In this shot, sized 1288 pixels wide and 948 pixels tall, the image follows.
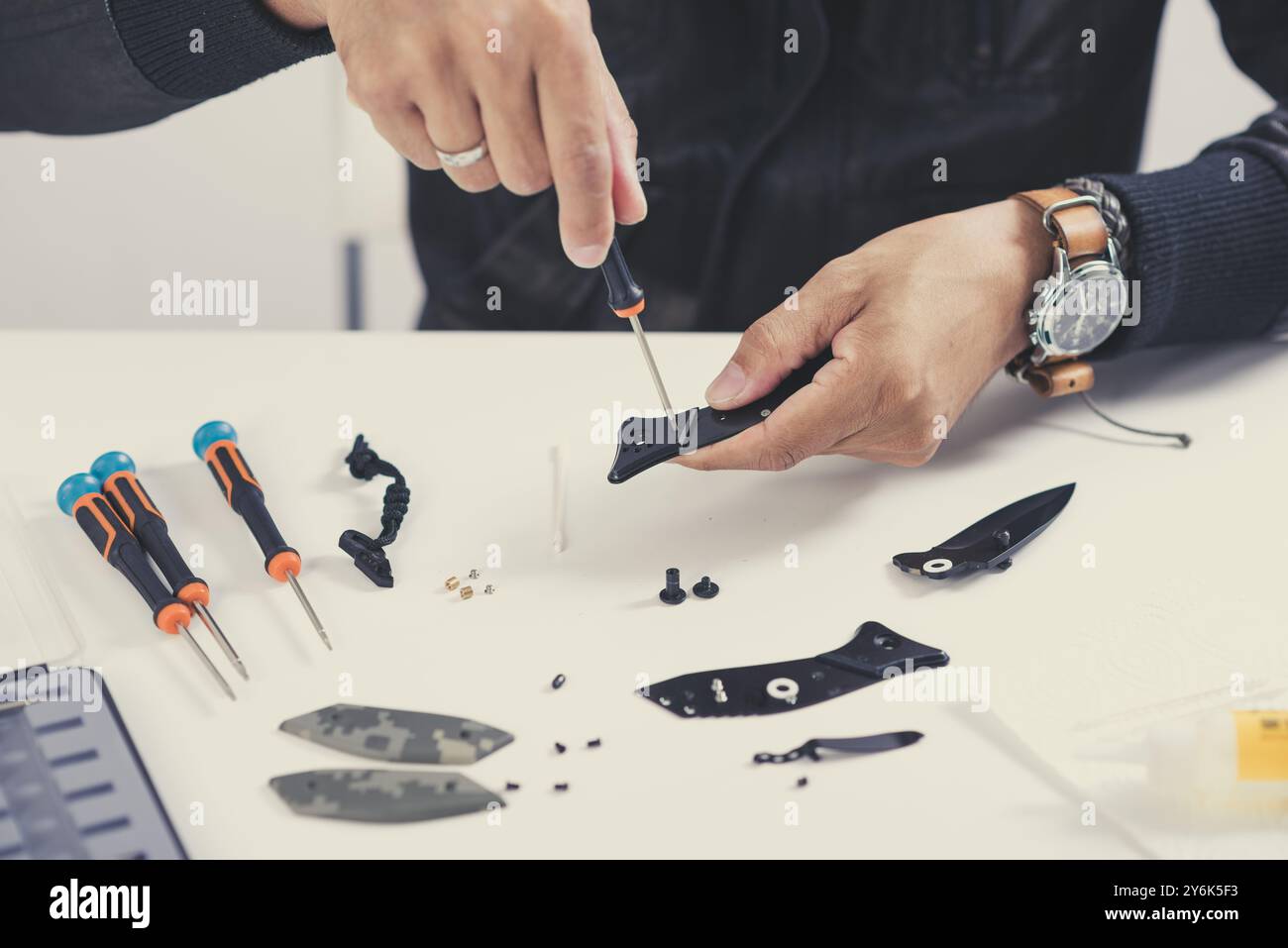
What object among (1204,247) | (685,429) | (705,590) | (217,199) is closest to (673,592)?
(705,590)

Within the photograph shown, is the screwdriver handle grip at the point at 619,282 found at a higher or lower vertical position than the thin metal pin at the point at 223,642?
higher

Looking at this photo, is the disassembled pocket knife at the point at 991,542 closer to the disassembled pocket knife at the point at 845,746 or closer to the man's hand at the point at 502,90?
the disassembled pocket knife at the point at 845,746

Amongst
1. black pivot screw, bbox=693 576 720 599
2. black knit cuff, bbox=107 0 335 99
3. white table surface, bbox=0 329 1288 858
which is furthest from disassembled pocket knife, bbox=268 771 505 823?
black knit cuff, bbox=107 0 335 99

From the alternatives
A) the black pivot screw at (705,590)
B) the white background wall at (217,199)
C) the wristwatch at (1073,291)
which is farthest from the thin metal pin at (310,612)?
the white background wall at (217,199)

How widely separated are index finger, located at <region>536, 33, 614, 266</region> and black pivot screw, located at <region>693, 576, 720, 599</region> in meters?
0.23

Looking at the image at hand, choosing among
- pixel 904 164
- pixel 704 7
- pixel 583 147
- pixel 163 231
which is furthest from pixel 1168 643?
pixel 163 231

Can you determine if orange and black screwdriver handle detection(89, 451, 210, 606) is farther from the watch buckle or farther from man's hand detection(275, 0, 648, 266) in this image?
the watch buckle

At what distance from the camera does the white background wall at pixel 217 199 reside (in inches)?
80.2

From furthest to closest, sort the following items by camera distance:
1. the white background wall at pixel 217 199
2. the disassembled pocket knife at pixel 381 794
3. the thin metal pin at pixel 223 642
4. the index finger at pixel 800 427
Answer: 1. the white background wall at pixel 217 199
2. the index finger at pixel 800 427
3. the thin metal pin at pixel 223 642
4. the disassembled pocket knife at pixel 381 794

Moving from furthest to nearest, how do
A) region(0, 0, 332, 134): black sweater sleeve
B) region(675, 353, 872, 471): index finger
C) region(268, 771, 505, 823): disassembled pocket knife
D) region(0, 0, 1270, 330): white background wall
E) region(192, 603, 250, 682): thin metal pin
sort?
region(0, 0, 1270, 330): white background wall < region(0, 0, 332, 134): black sweater sleeve < region(675, 353, 872, 471): index finger < region(192, 603, 250, 682): thin metal pin < region(268, 771, 505, 823): disassembled pocket knife

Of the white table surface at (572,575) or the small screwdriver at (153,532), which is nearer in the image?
the white table surface at (572,575)

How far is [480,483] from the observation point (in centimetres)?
88

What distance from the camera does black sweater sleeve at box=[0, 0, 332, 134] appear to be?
90cm

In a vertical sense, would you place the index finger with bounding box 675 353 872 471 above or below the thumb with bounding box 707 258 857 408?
below
